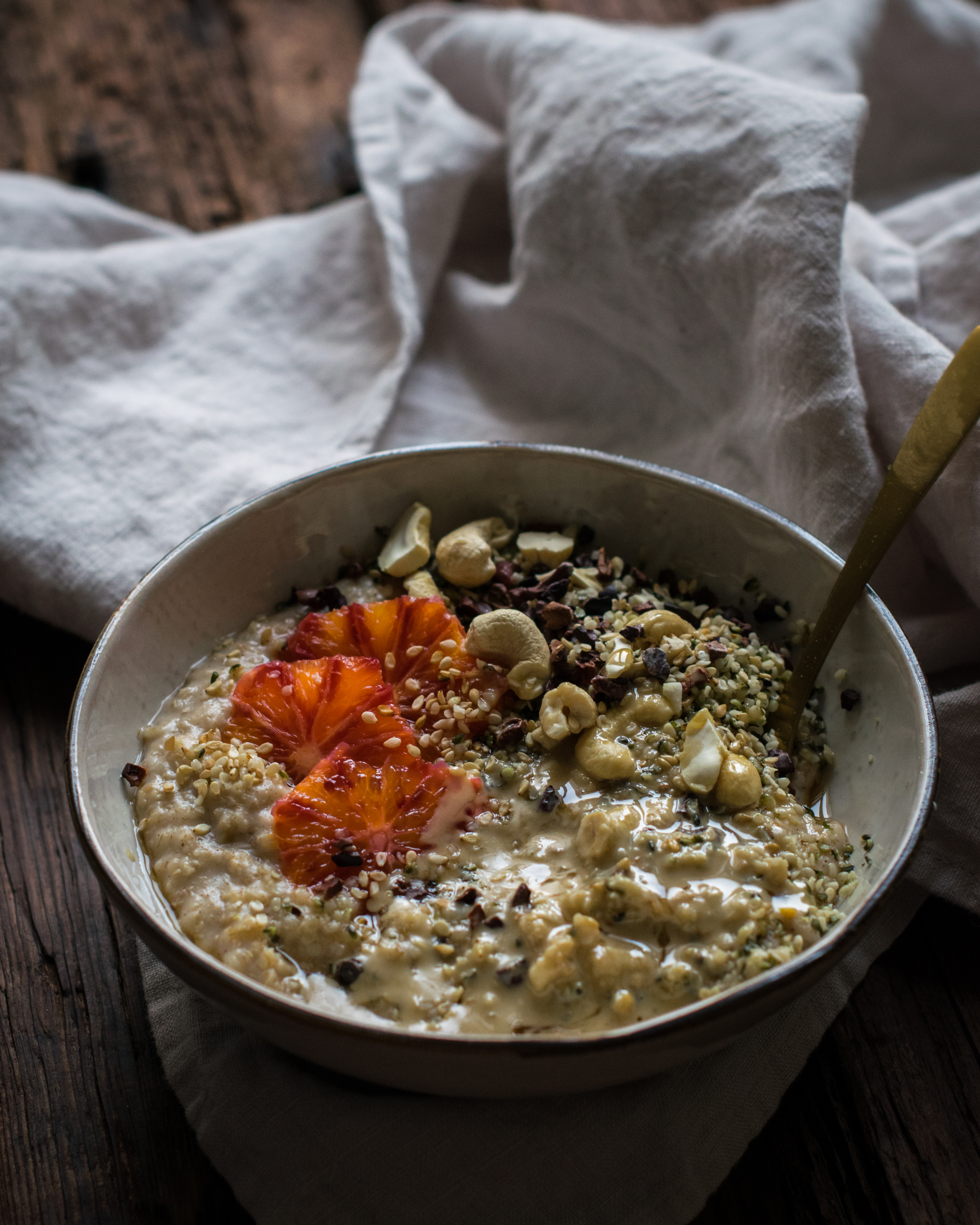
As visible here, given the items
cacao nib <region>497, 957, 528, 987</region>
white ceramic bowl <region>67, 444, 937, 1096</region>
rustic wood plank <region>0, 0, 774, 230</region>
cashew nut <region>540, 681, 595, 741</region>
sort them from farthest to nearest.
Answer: rustic wood plank <region>0, 0, 774, 230</region>, cashew nut <region>540, 681, 595, 741</region>, cacao nib <region>497, 957, 528, 987</region>, white ceramic bowl <region>67, 444, 937, 1096</region>

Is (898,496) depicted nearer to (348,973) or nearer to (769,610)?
(769,610)

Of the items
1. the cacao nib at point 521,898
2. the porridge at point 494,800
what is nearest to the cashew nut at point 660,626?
the porridge at point 494,800

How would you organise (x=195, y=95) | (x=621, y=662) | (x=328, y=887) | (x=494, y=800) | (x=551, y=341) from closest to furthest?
(x=328, y=887), (x=494, y=800), (x=621, y=662), (x=551, y=341), (x=195, y=95)

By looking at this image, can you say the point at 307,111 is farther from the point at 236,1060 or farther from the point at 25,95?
the point at 236,1060

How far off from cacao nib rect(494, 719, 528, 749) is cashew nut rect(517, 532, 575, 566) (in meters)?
0.41

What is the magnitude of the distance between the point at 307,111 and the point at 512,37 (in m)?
0.90

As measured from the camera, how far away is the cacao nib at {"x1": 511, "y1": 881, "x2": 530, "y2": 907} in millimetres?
1619

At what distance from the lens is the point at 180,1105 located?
1739 millimetres

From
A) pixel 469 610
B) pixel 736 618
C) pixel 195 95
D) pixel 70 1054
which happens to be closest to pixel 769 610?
pixel 736 618

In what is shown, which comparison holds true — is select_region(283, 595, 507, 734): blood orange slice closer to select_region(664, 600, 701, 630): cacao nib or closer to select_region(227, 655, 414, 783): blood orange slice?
select_region(227, 655, 414, 783): blood orange slice

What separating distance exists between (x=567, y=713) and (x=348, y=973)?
0.56m

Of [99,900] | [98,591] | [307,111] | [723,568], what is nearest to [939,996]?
[723,568]

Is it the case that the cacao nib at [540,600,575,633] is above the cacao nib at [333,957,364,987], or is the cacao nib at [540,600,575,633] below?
above

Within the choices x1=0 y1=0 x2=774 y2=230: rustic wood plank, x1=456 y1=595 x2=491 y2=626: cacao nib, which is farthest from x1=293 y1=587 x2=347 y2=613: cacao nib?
x1=0 y1=0 x2=774 y2=230: rustic wood plank
